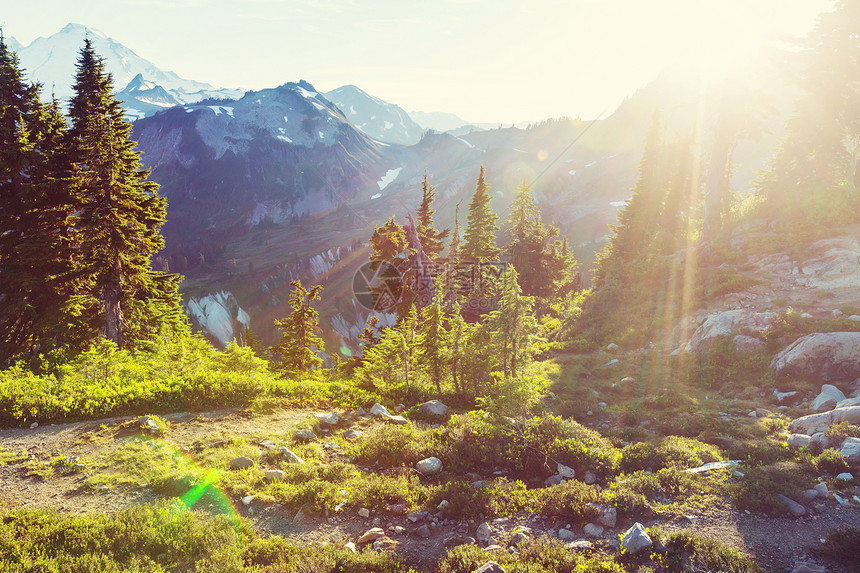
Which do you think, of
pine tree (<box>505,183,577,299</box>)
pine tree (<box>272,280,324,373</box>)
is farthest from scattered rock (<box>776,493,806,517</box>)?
pine tree (<box>505,183,577,299</box>)

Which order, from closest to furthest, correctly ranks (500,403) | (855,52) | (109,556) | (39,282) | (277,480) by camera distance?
(109,556), (277,480), (500,403), (39,282), (855,52)

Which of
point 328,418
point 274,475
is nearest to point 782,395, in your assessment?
point 328,418

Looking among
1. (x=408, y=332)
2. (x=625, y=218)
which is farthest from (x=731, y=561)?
(x=625, y=218)

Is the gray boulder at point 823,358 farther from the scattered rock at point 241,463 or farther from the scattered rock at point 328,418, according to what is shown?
the scattered rock at point 241,463

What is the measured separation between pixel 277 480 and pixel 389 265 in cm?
2142

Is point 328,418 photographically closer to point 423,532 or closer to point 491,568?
point 423,532

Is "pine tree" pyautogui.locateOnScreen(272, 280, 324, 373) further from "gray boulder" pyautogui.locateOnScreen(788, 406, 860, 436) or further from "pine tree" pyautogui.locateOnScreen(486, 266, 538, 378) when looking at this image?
"gray boulder" pyautogui.locateOnScreen(788, 406, 860, 436)

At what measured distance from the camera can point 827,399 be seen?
11.8 m

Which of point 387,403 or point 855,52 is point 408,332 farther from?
point 855,52

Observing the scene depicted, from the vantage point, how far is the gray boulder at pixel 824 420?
974 centimetres

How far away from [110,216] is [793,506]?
23.9m

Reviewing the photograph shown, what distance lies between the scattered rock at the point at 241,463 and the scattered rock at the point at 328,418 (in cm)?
278

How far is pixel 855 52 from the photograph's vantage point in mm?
27828

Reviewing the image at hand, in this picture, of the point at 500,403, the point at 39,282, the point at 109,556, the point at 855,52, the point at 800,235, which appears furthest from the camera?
the point at 855,52
